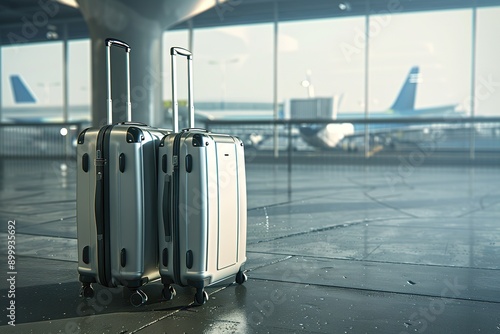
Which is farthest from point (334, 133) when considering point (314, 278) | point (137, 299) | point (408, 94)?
point (137, 299)

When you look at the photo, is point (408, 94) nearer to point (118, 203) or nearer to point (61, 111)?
point (61, 111)

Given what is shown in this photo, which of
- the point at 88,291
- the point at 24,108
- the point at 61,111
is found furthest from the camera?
the point at 24,108

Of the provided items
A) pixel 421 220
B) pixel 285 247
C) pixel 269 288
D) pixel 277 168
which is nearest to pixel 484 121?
pixel 277 168

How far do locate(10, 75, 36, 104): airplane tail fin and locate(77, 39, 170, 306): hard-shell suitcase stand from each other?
17.5 meters

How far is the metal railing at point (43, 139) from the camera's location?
41.3ft

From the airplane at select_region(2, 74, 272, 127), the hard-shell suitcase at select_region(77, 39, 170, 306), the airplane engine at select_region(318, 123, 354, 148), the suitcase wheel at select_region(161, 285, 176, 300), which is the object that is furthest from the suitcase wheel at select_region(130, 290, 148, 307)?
the airplane at select_region(2, 74, 272, 127)

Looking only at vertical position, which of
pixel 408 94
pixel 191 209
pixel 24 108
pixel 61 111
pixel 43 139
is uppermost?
pixel 408 94

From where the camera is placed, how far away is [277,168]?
12.0 m

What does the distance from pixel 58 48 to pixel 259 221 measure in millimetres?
14820

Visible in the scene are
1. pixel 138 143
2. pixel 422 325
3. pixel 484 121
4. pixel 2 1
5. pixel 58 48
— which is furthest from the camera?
pixel 58 48

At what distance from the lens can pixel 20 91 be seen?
61.3 feet

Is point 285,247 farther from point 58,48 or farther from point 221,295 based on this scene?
point 58,48

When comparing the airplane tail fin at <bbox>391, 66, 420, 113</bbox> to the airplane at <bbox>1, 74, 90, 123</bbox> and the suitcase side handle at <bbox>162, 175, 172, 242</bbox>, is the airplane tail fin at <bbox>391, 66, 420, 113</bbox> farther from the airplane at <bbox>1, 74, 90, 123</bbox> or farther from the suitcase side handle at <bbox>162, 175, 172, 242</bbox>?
Answer: the suitcase side handle at <bbox>162, 175, 172, 242</bbox>

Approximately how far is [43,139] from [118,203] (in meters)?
11.5
